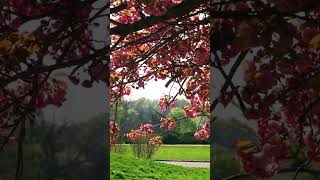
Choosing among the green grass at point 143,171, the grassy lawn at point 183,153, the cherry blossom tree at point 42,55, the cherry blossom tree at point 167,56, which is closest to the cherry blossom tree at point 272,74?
the cherry blossom tree at point 42,55

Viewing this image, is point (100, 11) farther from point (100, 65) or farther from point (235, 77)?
point (235, 77)

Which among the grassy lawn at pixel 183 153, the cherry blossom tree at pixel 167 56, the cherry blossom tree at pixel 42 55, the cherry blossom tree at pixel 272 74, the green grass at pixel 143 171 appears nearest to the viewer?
the cherry blossom tree at pixel 272 74

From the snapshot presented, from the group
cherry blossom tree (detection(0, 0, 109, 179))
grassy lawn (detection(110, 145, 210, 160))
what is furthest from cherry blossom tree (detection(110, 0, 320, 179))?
grassy lawn (detection(110, 145, 210, 160))

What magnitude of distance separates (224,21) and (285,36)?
20 cm

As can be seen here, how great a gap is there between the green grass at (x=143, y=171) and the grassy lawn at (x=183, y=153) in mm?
2592

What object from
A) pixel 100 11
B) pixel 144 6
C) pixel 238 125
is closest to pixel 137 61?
pixel 144 6

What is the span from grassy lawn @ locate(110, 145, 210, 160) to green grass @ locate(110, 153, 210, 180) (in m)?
2.59

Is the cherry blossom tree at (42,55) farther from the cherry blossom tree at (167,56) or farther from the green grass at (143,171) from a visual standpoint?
the green grass at (143,171)

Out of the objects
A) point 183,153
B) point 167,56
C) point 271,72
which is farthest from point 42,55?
point 183,153

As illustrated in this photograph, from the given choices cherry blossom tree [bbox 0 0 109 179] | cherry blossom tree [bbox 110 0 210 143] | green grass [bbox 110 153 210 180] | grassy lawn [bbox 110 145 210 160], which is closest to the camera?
cherry blossom tree [bbox 0 0 109 179]

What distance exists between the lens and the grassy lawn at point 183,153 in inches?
384

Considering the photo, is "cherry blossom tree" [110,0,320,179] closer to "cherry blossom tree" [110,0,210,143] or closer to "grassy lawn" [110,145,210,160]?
Result: "cherry blossom tree" [110,0,210,143]

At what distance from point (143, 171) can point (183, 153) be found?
444 cm

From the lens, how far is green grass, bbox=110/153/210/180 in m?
5.53
